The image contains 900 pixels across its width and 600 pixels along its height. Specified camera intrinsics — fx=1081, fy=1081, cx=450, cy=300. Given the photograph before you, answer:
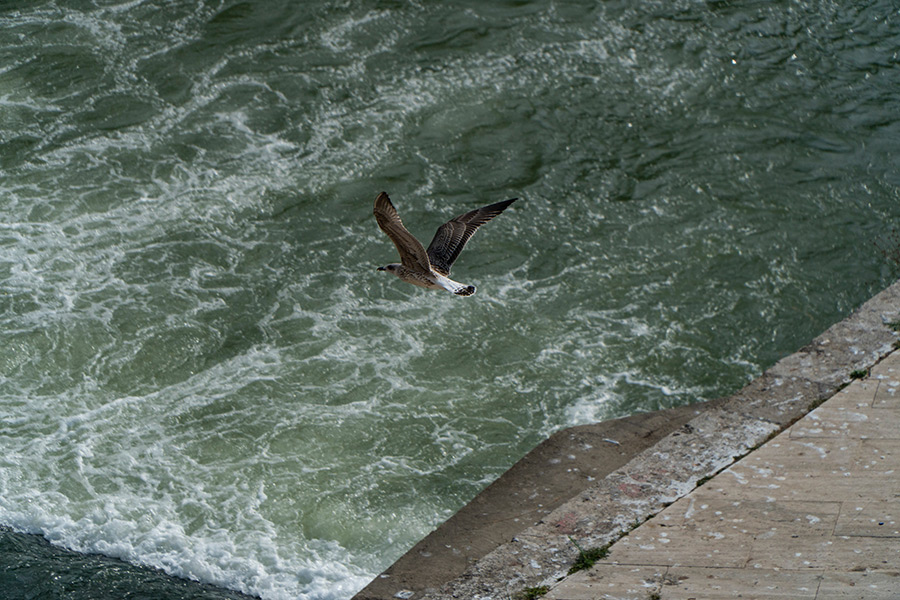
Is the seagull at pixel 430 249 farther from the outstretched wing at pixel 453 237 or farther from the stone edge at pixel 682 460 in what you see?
the stone edge at pixel 682 460

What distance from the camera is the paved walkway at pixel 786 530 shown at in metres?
4.62

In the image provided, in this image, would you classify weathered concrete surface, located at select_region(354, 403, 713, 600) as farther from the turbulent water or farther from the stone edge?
the turbulent water

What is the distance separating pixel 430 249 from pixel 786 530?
7.70 ft

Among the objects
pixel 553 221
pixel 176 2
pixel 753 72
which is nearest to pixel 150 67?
pixel 176 2

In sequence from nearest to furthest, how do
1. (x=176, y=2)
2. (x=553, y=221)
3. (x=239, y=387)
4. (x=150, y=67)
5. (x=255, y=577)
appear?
(x=255, y=577) → (x=239, y=387) → (x=553, y=221) → (x=150, y=67) → (x=176, y=2)

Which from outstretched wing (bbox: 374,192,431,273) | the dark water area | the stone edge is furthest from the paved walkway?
the dark water area

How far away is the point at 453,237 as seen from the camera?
19.6 ft

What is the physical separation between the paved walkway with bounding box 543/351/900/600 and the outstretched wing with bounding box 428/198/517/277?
1.76 m

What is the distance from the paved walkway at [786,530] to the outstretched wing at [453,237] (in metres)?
1.76

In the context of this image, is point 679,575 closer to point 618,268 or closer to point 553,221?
point 618,268

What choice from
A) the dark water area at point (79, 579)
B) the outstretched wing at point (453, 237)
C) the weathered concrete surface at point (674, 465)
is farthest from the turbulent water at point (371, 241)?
the outstretched wing at point (453, 237)

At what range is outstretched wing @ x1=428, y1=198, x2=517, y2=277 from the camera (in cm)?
589

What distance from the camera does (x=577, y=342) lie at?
8.47m

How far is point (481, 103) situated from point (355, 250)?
8.99 feet
